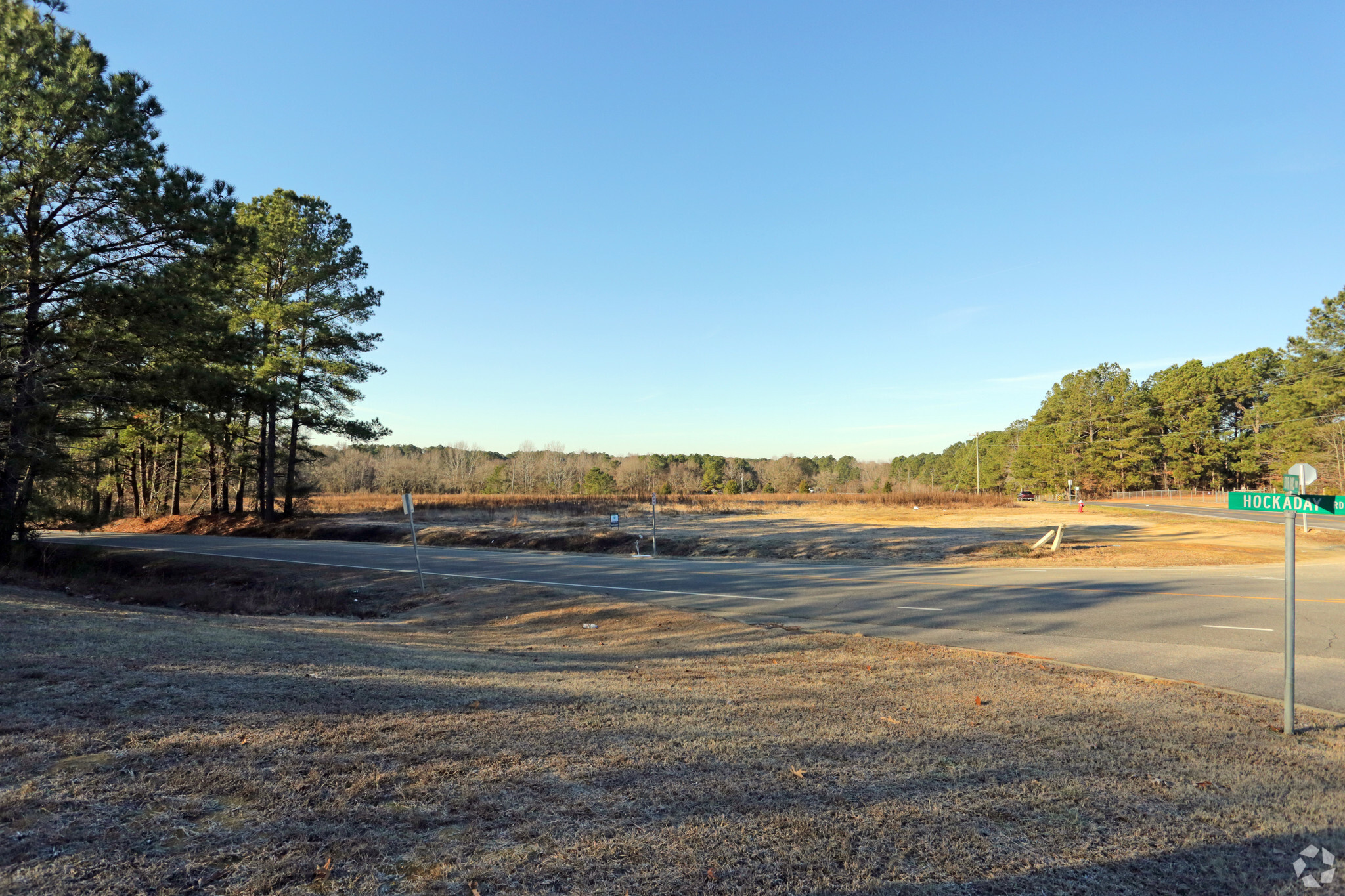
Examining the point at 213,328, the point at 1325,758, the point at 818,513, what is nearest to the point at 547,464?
the point at 818,513

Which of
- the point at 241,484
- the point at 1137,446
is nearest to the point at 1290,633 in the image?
the point at 241,484

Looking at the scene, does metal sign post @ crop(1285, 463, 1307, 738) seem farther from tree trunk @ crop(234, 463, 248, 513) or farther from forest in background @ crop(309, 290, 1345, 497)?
tree trunk @ crop(234, 463, 248, 513)

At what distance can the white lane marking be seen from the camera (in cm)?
1472

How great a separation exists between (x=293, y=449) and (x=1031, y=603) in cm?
3385

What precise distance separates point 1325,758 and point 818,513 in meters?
Answer: 47.1

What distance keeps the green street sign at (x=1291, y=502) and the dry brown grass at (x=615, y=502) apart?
43744 mm

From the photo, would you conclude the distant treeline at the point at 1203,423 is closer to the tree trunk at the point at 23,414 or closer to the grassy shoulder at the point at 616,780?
the grassy shoulder at the point at 616,780

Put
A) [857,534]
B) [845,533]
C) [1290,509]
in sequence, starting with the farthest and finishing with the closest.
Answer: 1. [845,533]
2. [857,534]
3. [1290,509]

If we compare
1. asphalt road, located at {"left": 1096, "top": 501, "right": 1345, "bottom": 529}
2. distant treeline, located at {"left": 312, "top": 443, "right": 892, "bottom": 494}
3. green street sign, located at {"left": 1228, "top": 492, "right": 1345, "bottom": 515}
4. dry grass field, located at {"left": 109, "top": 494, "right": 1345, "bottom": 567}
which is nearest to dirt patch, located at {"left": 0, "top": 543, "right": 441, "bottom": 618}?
dry grass field, located at {"left": 109, "top": 494, "right": 1345, "bottom": 567}

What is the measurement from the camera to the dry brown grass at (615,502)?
50.6 meters

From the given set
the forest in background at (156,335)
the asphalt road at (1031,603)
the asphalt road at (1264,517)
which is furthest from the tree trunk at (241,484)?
the asphalt road at (1264,517)

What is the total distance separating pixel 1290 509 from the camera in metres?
5.26

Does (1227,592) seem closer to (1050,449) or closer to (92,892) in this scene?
(92,892)

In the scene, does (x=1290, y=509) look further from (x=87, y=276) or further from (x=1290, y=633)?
(x=87, y=276)
